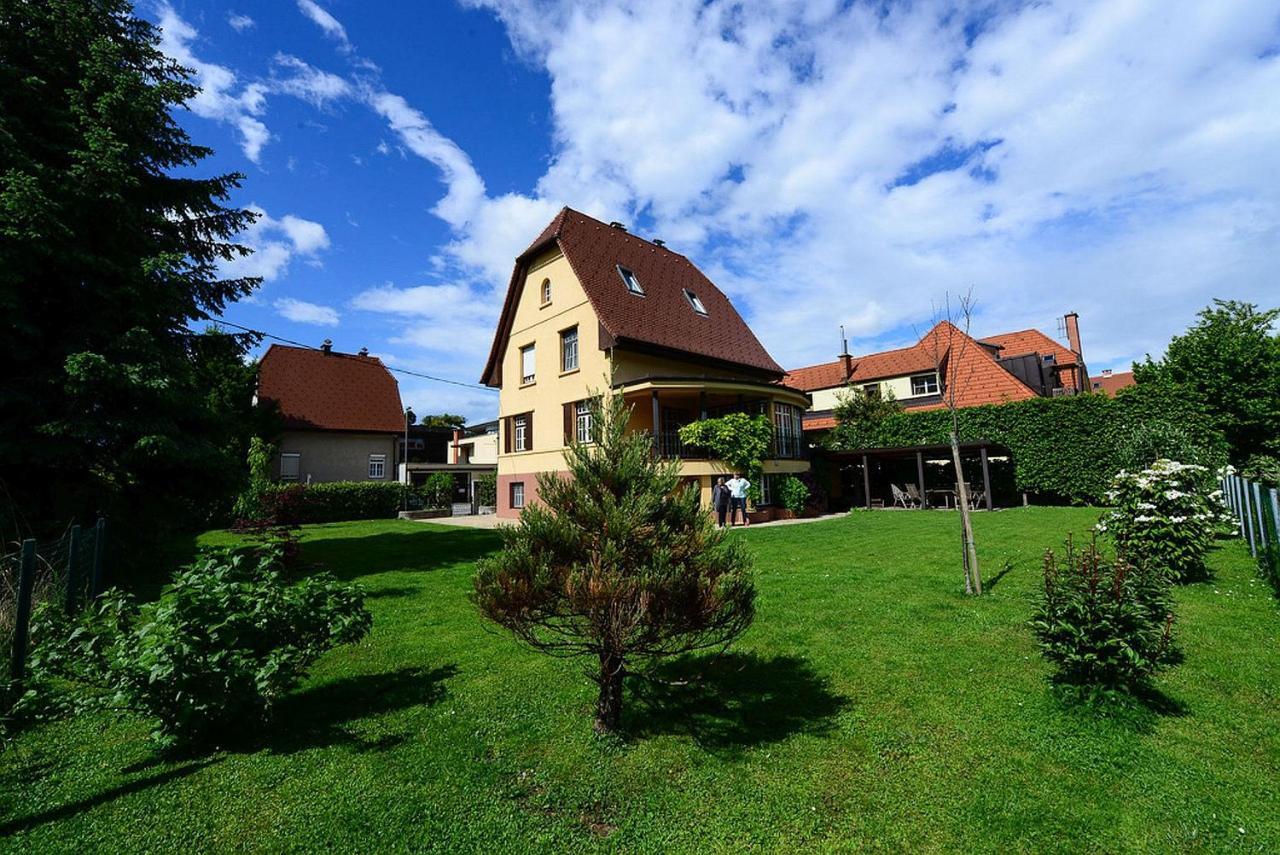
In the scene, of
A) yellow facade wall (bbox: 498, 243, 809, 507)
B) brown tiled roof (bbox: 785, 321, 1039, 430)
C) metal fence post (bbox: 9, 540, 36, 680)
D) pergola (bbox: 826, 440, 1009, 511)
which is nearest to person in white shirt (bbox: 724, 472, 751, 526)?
yellow facade wall (bbox: 498, 243, 809, 507)

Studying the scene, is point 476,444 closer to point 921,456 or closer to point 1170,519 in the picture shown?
point 921,456

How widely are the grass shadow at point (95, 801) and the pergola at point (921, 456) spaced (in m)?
21.9

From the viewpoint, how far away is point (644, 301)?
21.2m

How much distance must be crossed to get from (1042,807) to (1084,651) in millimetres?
1636

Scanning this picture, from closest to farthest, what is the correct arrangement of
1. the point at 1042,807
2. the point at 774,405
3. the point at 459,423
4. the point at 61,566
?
the point at 1042,807
the point at 61,566
the point at 774,405
the point at 459,423

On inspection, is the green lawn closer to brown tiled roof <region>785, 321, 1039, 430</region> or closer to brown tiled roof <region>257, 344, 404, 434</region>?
brown tiled roof <region>785, 321, 1039, 430</region>

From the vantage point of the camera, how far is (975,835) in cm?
289

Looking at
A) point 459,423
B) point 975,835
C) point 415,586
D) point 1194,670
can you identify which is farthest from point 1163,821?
point 459,423

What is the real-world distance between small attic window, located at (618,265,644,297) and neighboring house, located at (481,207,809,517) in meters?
0.05

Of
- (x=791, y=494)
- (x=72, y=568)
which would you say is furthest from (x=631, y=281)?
(x=72, y=568)

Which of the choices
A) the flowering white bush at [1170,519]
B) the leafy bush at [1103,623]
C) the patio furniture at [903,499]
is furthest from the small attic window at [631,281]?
the leafy bush at [1103,623]

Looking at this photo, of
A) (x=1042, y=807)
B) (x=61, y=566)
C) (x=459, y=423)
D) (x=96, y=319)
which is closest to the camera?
(x=1042, y=807)

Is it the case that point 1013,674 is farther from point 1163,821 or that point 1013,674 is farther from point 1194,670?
point 1163,821

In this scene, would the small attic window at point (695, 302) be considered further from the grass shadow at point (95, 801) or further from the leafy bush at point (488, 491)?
the grass shadow at point (95, 801)
